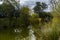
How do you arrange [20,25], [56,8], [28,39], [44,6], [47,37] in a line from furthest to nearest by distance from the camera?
[44,6], [20,25], [56,8], [28,39], [47,37]

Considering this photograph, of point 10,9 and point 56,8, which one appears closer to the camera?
point 56,8

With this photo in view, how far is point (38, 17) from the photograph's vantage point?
7352 mm

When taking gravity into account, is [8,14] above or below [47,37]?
below

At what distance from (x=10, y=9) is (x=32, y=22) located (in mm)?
1049

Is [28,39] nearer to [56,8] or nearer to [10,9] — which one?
[56,8]

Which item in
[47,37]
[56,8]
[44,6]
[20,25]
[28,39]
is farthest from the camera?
[44,6]

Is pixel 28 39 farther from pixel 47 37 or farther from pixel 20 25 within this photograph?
pixel 20 25

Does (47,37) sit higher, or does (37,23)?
(47,37)

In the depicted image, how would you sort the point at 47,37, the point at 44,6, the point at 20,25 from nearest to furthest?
the point at 47,37, the point at 20,25, the point at 44,6

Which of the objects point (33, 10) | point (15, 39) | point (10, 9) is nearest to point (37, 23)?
point (33, 10)

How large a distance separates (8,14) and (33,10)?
1059 mm

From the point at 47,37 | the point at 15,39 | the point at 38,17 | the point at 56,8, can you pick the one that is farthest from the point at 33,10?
the point at 47,37

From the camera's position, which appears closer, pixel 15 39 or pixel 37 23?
pixel 15 39

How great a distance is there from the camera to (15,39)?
5145 mm
